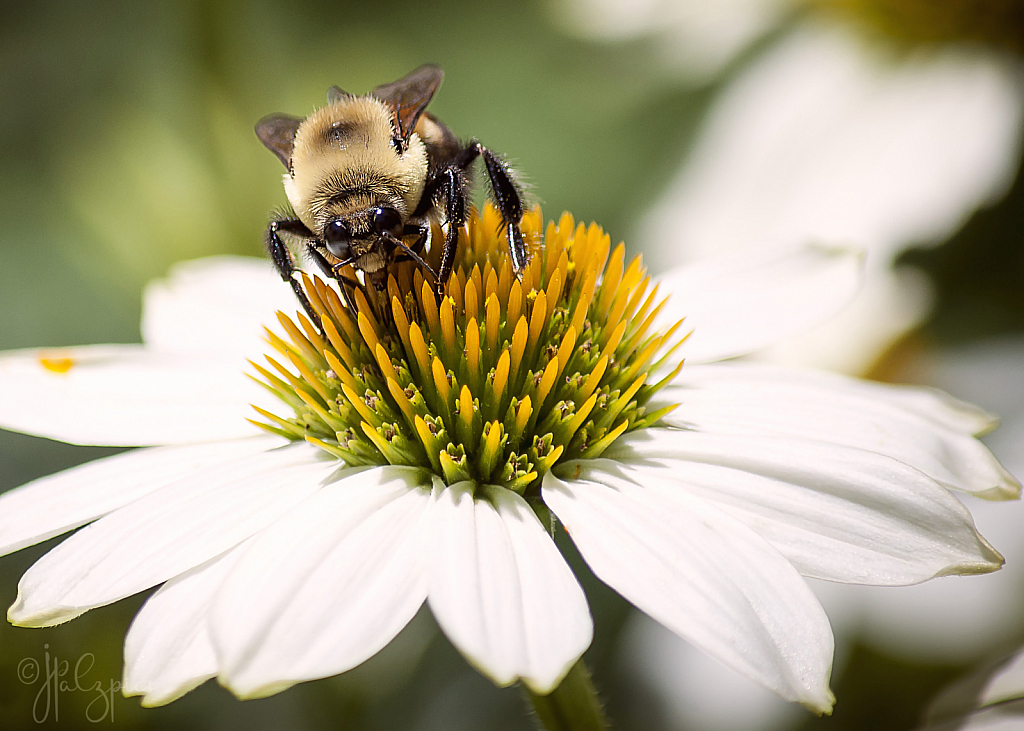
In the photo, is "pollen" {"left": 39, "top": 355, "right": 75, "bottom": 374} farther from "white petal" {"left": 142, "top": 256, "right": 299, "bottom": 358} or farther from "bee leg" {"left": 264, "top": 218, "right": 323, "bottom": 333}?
"bee leg" {"left": 264, "top": 218, "right": 323, "bottom": 333}

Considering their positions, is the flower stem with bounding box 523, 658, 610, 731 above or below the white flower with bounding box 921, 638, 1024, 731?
above

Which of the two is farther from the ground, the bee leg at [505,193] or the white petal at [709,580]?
the bee leg at [505,193]

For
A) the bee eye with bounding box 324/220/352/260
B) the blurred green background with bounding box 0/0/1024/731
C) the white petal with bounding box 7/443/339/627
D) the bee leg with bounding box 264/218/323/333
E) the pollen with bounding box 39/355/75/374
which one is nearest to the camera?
the white petal with bounding box 7/443/339/627

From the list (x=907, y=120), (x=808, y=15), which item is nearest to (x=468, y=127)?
(x=808, y=15)

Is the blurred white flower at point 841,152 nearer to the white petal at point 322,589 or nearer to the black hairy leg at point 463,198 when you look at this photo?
the black hairy leg at point 463,198

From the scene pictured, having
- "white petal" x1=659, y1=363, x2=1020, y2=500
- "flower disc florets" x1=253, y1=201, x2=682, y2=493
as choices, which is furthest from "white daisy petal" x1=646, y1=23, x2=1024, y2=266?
"flower disc florets" x1=253, y1=201, x2=682, y2=493

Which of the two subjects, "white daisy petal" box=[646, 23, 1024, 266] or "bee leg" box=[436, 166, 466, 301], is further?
"white daisy petal" box=[646, 23, 1024, 266]

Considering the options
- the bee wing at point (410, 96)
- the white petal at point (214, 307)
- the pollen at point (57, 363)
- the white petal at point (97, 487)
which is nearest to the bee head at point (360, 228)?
the bee wing at point (410, 96)
